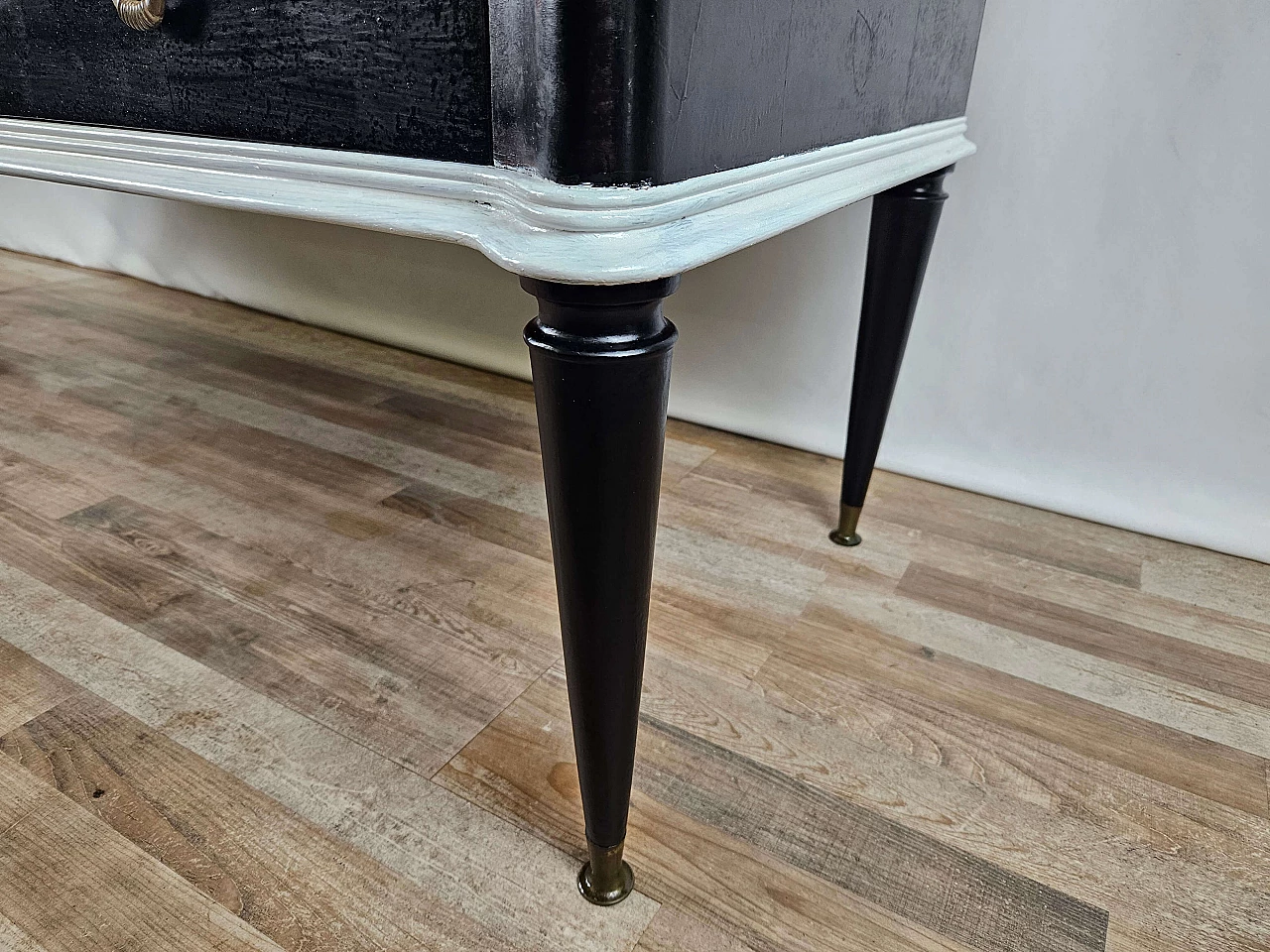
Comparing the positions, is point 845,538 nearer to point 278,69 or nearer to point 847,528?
point 847,528

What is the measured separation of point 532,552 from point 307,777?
35 cm

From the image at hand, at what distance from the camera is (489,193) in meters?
0.37

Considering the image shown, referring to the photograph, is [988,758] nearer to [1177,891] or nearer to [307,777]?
[1177,891]

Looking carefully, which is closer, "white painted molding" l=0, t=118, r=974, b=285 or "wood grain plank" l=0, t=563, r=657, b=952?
"white painted molding" l=0, t=118, r=974, b=285

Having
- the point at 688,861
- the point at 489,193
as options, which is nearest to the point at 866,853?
the point at 688,861

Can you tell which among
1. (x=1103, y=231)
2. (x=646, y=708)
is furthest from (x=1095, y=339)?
(x=646, y=708)

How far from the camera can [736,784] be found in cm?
65

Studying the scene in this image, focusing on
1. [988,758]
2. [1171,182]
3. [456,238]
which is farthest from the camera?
[1171,182]

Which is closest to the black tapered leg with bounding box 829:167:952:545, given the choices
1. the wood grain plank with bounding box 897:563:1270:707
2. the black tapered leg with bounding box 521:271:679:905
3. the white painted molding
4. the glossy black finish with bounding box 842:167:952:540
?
the glossy black finish with bounding box 842:167:952:540

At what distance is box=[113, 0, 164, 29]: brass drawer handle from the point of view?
44 centimetres

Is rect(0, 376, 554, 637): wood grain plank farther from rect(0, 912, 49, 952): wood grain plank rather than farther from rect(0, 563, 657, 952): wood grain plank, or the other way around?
rect(0, 912, 49, 952): wood grain plank

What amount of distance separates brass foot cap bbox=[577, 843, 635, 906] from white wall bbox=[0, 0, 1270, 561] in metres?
0.74

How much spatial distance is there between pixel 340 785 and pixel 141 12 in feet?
1.66

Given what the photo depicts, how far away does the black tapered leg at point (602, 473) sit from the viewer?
37 cm
